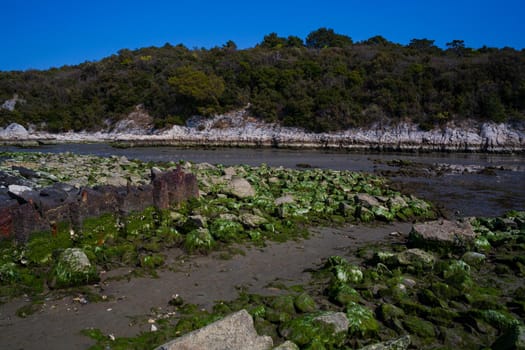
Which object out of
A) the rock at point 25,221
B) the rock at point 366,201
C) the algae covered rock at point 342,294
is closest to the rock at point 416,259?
the algae covered rock at point 342,294

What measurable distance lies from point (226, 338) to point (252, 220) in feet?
15.8

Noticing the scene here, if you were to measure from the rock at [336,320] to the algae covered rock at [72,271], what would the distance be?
3325mm

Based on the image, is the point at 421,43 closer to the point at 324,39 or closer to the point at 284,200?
the point at 324,39

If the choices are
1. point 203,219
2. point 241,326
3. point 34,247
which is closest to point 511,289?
point 241,326

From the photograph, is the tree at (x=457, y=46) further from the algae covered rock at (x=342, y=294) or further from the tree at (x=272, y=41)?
the algae covered rock at (x=342, y=294)

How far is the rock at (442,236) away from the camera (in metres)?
7.20

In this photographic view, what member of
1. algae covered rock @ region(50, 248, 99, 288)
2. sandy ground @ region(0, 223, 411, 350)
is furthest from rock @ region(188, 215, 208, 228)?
algae covered rock @ region(50, 248, 99, 288)

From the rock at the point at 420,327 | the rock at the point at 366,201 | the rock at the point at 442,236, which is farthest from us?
the rock at the point at 366,201

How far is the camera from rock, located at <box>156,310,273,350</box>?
10.7 feet

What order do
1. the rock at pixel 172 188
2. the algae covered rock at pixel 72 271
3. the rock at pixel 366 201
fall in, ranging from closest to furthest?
the algae covered rock at pixel 72 271
the rock at pixel 172 188
the rock at pixel 366 201

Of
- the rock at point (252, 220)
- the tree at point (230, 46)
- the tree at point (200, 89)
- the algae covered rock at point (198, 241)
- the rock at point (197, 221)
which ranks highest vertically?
the tree at point (230, 46)

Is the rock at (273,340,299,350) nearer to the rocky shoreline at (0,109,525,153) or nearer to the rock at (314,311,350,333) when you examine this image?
the rock at (314,311,350,333)

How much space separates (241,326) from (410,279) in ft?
11.0

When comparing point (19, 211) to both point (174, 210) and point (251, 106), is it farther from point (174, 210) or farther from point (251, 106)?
point (251, 106)
